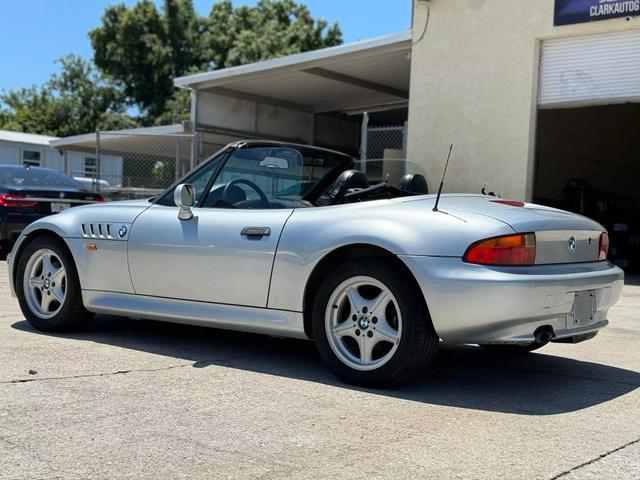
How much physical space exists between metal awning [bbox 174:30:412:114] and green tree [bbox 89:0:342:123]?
22.0m

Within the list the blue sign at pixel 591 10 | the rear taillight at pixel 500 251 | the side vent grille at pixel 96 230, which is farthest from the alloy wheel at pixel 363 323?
the blue sign at pixel 591 10

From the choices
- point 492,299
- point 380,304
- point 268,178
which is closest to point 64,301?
point 268,178

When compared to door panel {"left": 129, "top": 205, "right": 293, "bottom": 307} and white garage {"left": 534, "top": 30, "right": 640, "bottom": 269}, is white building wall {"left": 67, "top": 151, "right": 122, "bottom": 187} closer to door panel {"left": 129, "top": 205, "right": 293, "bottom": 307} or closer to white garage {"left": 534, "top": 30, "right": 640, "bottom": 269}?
white garage {"left": 534, "top": 30, "right": 640, "bottom": 269}

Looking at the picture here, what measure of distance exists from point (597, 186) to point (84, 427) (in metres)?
18.6

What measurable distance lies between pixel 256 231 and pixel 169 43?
4278 centimetres

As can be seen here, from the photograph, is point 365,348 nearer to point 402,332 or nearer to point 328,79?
point 402,332

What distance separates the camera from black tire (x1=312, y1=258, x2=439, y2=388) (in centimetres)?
409

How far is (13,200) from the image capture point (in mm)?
11219

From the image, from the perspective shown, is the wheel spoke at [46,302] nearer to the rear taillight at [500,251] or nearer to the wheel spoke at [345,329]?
the wheel spoke at [345,329]

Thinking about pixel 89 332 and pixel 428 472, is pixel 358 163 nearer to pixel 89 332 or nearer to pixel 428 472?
pixel 89 332

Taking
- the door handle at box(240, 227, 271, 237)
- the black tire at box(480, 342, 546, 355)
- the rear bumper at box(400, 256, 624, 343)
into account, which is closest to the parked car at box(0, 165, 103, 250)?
the door handle at box(240, 227, 271, 237)

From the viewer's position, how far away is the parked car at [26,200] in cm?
1120

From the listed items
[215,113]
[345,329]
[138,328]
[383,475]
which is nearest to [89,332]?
[138,328]

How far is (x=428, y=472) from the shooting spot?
3.02 m
